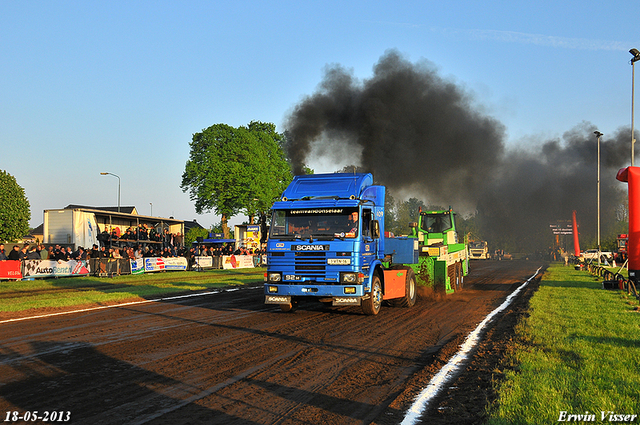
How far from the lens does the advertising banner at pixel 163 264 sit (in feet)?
108

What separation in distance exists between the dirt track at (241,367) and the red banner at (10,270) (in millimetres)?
13813

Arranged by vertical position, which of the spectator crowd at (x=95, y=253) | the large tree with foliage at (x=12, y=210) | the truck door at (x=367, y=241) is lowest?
the spectator crowd at (x=95, y=253)

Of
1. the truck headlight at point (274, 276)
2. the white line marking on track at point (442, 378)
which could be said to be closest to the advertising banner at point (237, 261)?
the truck headlight at point (274, 276)

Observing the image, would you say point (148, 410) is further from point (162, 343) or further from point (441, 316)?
point (441, 316)

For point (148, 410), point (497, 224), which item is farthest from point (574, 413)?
point (497, 224)

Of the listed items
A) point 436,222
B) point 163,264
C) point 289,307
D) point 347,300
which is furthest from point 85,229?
point 347,300

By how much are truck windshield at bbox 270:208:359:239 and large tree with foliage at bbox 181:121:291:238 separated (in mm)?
40601

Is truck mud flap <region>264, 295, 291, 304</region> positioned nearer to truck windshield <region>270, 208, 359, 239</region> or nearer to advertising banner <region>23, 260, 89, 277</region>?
truck windshield <region>270, 208, 359, 239</region>

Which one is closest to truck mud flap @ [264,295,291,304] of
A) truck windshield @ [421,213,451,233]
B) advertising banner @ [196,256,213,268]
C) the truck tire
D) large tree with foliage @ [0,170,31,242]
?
the truck tire

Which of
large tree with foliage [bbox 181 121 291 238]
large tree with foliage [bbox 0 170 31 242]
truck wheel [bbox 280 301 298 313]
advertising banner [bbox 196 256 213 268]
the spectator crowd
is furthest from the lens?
large tree with foliage [bbox 0 170 31 242]

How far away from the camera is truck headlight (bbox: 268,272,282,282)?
12870mm
